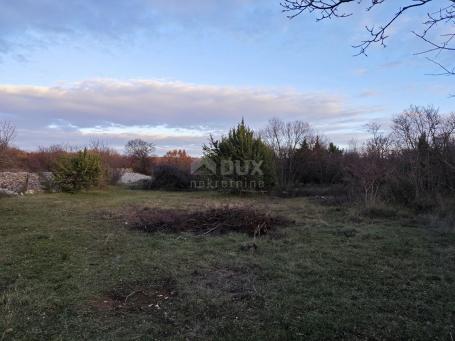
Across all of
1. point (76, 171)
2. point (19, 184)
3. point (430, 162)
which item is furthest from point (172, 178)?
point (430, 162)

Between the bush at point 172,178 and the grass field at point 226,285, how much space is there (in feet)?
51.2

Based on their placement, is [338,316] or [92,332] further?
[338,316]

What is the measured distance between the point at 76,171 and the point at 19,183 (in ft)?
14.3

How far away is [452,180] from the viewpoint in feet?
37.5

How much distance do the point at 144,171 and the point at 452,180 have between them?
1132 inches

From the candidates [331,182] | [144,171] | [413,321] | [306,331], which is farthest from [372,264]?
[144,171]

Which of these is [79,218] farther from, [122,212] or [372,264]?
[372,264]

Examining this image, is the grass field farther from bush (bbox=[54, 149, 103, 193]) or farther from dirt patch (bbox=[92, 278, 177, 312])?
bush (bbox=[54, 149, 103, 193])

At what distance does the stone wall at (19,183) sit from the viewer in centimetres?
1859

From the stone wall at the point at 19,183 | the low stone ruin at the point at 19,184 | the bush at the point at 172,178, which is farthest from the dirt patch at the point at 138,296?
the bush at the point at 172,178

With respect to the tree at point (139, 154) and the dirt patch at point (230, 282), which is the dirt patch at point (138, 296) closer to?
the dirt patch at point (230, 282)

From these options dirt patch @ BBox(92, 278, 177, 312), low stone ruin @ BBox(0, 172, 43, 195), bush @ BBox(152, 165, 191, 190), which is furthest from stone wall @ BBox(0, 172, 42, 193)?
dirt patch @ BBox(92, 278, 177, 312)

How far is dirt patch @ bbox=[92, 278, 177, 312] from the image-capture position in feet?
12.2

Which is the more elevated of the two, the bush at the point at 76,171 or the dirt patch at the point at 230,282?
the bush at the point at 76,171
